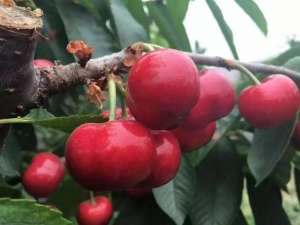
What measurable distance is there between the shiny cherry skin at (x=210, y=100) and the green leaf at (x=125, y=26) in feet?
1.02

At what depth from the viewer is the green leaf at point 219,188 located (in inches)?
48.3

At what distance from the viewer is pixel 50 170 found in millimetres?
1226

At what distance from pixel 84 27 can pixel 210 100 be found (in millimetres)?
482

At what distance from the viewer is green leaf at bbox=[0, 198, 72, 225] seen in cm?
53

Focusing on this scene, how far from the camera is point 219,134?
4.22 feet

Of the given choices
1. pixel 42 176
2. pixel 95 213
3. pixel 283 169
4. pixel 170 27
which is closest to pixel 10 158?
pixel 42 176

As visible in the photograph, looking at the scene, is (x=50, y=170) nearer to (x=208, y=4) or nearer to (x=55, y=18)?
(x=55, y=18)

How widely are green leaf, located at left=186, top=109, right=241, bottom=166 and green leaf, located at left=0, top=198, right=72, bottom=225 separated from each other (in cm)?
72

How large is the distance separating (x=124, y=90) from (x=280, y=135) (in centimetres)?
43

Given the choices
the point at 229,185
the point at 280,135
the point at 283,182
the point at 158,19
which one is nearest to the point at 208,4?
the point at 158,19

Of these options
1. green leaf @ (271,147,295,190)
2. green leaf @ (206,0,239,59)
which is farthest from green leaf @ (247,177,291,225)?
green leaf @ (206,0,239,59)

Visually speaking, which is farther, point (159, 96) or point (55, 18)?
point (55, 18)

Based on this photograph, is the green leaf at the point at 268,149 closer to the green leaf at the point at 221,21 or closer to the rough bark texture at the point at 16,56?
the green leaf at the point at 221,21

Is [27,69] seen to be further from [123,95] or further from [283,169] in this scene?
[283,169]
